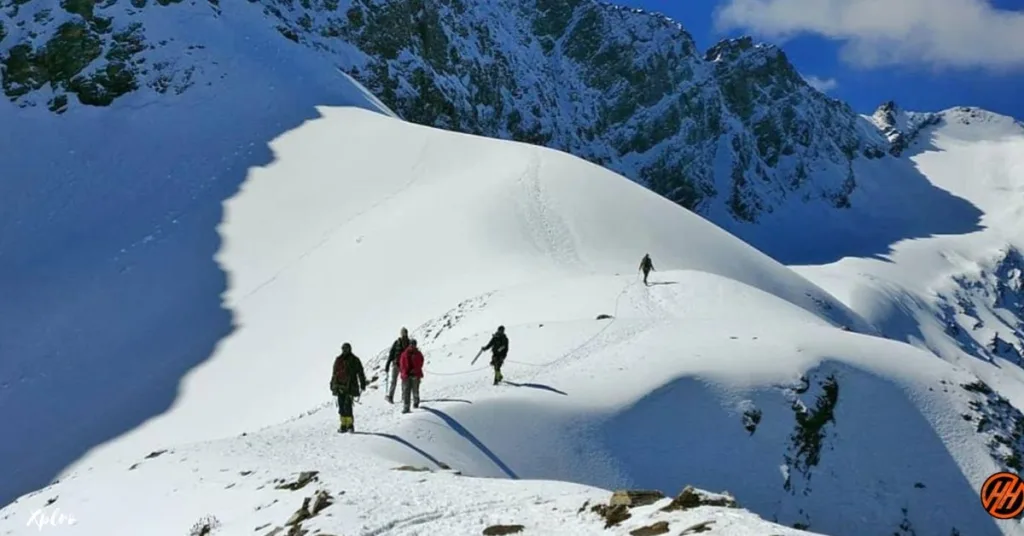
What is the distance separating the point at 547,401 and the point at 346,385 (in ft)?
15.1

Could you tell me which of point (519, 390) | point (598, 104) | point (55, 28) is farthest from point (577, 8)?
point (519, 390)

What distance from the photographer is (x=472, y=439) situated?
739 inches

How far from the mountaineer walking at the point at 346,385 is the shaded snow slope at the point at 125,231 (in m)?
18.5

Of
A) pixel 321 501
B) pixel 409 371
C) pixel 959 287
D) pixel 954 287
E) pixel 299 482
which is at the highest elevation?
pixel 959 287

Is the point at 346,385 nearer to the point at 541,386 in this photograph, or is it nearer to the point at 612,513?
the point at 541,386

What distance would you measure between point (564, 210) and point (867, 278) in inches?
3169

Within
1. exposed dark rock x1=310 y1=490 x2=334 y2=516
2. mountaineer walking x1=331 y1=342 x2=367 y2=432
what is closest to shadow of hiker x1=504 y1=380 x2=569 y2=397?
mountaineer walking x1=331 y1=342 x2=367 y2=432

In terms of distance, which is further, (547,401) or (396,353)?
(396,353)

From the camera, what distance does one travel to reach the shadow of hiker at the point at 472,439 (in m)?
18.3

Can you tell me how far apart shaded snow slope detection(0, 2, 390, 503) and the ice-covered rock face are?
2559 mm

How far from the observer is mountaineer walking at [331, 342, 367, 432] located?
61.5 ft

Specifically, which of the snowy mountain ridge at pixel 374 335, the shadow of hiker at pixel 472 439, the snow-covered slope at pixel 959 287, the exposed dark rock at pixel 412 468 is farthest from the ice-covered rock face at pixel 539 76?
the exposed dark rock at pixel 412 468

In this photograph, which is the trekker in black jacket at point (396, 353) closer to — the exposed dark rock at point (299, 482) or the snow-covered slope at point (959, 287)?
the exposed dark rock at point (299, 482)

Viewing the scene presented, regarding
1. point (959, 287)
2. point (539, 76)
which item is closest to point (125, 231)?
point (539, 76)
